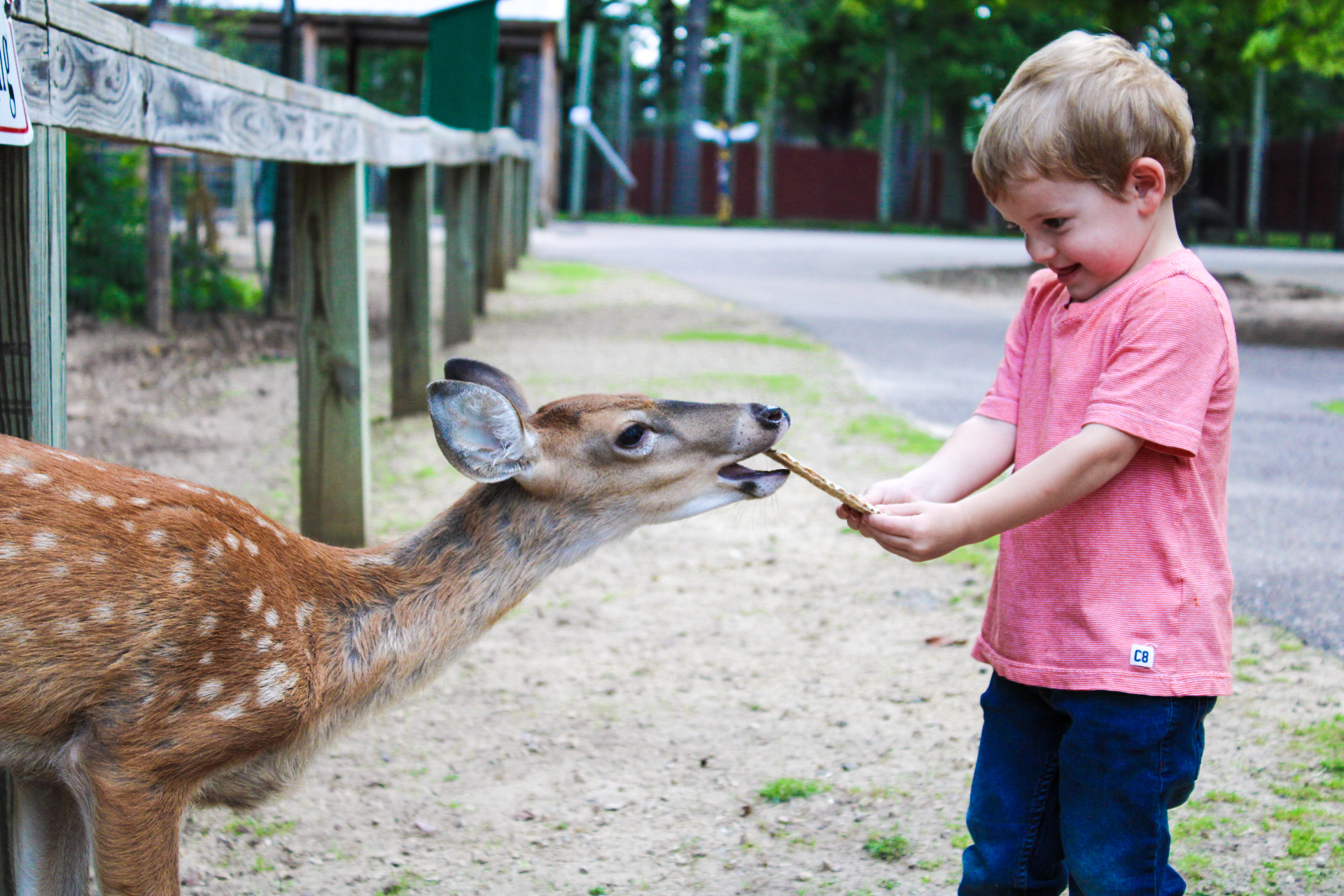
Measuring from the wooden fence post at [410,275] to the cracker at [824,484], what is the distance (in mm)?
4310

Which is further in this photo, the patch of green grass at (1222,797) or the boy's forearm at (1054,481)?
the patch of green grass at (1222,797)

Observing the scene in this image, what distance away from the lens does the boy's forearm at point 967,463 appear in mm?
2568

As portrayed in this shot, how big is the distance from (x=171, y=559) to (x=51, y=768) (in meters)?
0.39

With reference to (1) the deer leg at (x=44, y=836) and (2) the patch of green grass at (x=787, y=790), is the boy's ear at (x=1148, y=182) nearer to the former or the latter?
(2) the patch of green grass at (x=787, y=790)

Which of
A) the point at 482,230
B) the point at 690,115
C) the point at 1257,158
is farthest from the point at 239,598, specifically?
the point at 690,115

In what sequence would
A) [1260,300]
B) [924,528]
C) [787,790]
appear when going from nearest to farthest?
[924,528] → [787,790] → [1260,300]

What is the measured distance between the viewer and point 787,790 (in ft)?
10.7

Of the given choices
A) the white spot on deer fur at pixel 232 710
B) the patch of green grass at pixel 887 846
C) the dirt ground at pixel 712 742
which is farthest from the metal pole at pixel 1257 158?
the white spot on deer fur at pixel 232 710

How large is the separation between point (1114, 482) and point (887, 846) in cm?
114

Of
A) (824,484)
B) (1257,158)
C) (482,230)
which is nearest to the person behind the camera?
(824,484)

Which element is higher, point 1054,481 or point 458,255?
point 458,255

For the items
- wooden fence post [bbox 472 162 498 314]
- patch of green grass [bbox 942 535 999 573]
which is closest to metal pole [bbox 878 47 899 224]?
wooden fence post [bbox 472 162 498 314]

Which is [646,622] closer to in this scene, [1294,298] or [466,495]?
[466,495]

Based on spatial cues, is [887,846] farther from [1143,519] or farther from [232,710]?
[232,710]
